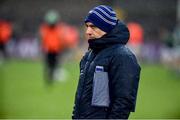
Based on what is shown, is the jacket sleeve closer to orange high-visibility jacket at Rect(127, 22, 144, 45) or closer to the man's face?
the man's face

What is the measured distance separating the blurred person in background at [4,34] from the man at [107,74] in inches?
787

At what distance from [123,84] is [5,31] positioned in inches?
833

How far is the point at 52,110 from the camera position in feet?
45.2

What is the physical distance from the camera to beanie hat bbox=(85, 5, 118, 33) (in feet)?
18.9

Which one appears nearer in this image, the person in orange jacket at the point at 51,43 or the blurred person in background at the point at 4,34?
the person in orange jacket at the point at 51,43

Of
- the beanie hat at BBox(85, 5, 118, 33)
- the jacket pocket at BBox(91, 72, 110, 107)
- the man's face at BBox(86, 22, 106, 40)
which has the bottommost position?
the jacket pocket at BBox(91, 72, 110, 107)

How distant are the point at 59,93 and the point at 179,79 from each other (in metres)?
6.32

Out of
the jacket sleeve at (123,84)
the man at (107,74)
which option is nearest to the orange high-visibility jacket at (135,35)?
the man at (107,74)

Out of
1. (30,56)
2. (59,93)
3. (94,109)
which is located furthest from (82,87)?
(30,56)

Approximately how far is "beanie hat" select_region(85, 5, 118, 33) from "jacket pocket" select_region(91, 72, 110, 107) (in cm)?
40

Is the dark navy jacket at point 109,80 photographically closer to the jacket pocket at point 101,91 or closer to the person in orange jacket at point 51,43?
the jacket pocket at point 101,91

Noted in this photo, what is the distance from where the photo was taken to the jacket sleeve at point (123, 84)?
5.52 metres

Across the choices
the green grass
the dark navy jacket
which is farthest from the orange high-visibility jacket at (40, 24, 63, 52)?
the dark navy jacket

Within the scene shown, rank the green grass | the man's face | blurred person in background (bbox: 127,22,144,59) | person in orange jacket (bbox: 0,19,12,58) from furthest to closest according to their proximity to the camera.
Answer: person in orange jacket (bbox: 0,19,12,58), blurred person in background (bbox: 127,22,144,59), the green grass, the man's face
